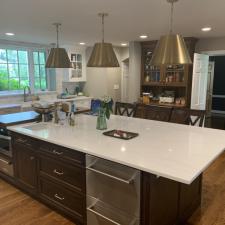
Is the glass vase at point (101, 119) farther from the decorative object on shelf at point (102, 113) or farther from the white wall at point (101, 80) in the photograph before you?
the white wall at point (101, 80)

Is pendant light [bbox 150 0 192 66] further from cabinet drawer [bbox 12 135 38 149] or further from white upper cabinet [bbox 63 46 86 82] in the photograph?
white upper cabinet [bbox 63 46 86 82]

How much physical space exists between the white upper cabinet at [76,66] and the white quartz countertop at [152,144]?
318 cm

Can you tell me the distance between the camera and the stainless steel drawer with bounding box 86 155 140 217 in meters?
1.76

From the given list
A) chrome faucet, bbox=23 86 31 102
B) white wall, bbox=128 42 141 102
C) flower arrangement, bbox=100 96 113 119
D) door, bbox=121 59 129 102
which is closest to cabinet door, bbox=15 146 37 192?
flower arrangement, bbox=100 96 113 119

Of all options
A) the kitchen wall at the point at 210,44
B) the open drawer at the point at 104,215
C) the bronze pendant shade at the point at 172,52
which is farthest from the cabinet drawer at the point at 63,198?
the kitchen wall at the point at 210,44

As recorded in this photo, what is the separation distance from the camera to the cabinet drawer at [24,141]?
2.58 m

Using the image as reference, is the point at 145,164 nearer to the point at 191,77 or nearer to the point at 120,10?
the point at 120,10

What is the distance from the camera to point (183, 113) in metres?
3.32

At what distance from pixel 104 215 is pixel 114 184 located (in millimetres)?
333

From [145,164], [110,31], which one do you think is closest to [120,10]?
[110,31]

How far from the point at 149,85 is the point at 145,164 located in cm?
398

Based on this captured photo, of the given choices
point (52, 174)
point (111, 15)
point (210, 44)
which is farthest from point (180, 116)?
point (210, 44)

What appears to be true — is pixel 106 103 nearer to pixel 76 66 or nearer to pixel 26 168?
pixel 26 168

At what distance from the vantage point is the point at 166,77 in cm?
516
